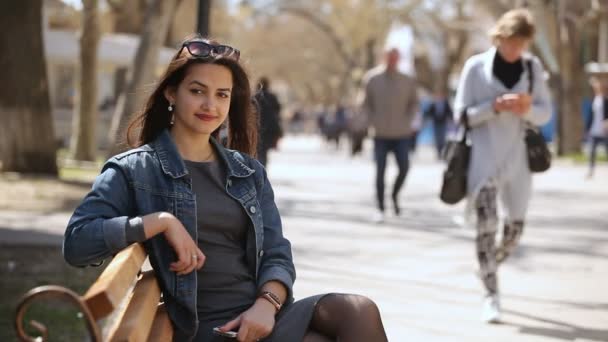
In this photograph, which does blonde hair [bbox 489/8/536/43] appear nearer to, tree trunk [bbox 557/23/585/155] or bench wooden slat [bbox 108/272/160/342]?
bench wooden slat [bbox 108/272/160/342]

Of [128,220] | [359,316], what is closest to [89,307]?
[128,220]

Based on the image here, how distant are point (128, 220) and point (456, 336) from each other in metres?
3.66

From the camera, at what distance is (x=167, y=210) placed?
370 centimetres

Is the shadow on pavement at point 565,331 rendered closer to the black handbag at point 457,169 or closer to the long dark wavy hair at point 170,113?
the black handbag at point 457,169

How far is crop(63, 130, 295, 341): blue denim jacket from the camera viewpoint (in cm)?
346

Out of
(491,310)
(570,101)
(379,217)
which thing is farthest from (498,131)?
(570,101)

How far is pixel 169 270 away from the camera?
11.9ft

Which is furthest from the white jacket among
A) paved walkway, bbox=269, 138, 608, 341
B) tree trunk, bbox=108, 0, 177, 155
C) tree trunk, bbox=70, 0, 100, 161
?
tree trunk, bbox=70, 0, 100, 161

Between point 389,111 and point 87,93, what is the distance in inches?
375

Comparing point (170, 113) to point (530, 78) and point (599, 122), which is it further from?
point (599, 122)

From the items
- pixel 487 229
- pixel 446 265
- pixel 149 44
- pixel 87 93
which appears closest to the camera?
pixel 487 229

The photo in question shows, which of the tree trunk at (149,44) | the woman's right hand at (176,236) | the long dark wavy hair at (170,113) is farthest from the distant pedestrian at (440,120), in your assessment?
the woman's right hand at (176,236)

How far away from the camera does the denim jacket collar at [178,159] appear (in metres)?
3.75

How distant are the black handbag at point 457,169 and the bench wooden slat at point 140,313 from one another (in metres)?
4.23
